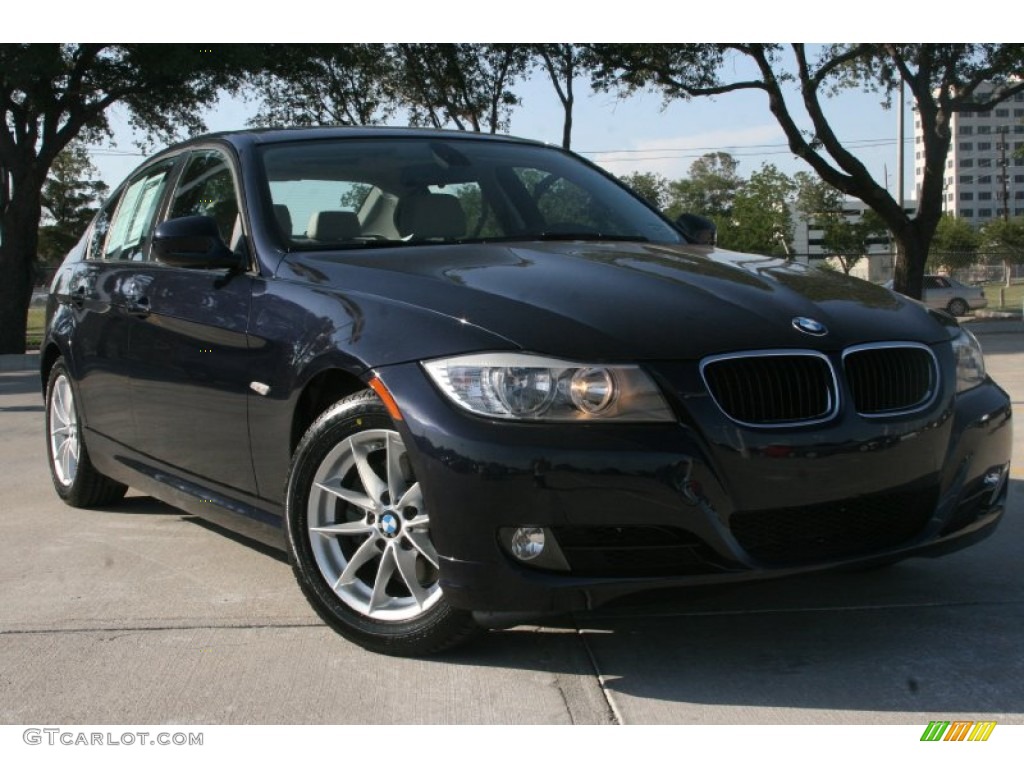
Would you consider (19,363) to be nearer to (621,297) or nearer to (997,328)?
(997,328)

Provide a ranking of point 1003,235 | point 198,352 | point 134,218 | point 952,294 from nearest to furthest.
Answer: point 198,352
point 134,218
point 952,294
point 1003,235

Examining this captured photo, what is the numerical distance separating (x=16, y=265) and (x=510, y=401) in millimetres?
21797

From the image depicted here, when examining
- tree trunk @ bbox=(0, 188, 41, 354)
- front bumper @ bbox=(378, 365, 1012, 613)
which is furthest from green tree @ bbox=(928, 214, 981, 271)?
front bumper @ bbox=(378, 365, 1012, 613)

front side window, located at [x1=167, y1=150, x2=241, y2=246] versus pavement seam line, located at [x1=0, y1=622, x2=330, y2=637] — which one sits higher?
front side window, located at [x1=167, y1=150, x2=241, y2=246]

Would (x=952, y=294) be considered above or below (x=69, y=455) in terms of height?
below

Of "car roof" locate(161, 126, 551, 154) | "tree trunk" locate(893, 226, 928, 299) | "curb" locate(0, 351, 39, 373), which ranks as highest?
"car roof" locate(161, 126, 551, 154)

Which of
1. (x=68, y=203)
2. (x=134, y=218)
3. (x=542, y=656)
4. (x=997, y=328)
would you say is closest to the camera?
(x=542, y=656)

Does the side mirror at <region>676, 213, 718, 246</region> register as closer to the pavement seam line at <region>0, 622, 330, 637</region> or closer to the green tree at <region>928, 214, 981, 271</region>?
the pavement seam line at <region>0, 622, 330, 637</region>

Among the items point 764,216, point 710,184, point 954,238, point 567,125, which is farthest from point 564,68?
point 710,184

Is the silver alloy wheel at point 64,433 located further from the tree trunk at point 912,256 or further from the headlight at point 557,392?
the tree trunk at point 912,256

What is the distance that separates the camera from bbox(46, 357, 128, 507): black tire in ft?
19.1

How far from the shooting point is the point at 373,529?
3.56 meters

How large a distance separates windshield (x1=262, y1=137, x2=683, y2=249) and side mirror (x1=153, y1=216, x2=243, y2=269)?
0.69 ft
